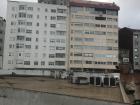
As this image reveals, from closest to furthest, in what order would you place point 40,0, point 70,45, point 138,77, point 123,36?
point 138,77 < point 70,45 < point 40,0 < point 123,36

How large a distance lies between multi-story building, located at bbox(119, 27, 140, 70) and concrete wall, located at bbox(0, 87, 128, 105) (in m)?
62.3

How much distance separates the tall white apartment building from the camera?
83.6 metres

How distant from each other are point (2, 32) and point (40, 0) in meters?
17.6

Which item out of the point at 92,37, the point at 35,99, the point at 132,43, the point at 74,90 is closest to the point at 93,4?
the point at 92,37

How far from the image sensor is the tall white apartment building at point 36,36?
8356cm

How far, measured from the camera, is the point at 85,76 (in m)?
73.7

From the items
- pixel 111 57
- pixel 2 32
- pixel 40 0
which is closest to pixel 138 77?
pixel 111 57

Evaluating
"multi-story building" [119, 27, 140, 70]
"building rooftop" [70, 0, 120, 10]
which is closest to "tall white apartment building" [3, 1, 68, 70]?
"building rooftop" [70, 0, 120, 10]

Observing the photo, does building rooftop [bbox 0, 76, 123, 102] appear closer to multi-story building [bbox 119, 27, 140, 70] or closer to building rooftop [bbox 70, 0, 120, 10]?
building rooftop [bbox 70, 0, 120, 10]

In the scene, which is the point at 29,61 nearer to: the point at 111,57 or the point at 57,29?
the point at 57,29

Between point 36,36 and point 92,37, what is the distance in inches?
695

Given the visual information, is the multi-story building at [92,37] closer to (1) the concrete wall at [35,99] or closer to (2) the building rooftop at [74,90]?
(2) the building rooftop at [74,90]

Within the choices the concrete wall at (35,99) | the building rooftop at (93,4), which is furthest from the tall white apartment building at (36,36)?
the concrete wall at (35,99)

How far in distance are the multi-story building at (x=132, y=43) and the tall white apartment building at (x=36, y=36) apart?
30.3 metres
